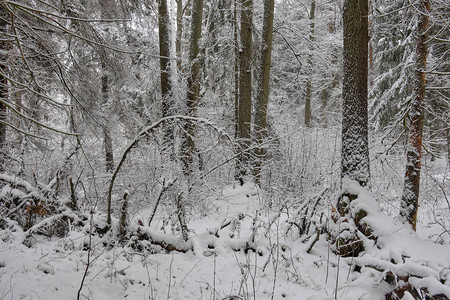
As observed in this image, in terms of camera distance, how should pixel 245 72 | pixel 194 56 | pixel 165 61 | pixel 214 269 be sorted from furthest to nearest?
pixel 245 72 → pixel 194 56 → pixel 165 61 → pixel 214 269

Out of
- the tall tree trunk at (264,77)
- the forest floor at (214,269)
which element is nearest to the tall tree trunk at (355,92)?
the forest floor at (214,269)

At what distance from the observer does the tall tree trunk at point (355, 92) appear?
15.1ft

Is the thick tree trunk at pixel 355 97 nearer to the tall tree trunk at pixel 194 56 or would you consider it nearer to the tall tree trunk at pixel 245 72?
the tall tree trunk at pixel 245 72

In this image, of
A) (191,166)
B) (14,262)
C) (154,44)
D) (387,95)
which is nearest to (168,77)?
(154,44)

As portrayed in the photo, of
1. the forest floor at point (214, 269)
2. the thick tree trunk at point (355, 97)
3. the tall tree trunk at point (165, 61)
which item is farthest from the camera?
the tall tree trunk at point (165, 61)

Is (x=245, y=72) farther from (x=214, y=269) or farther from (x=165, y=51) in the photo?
(x=214, y=269)

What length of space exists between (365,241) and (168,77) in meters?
6.74

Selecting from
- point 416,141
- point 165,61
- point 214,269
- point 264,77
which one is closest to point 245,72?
point 264,77

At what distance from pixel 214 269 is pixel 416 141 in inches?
167

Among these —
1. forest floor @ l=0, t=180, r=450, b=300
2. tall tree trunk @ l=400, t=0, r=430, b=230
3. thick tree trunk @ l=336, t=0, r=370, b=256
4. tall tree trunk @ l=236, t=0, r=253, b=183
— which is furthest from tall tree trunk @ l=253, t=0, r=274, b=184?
forest floor @ l=0, t=180, r=450, b=300

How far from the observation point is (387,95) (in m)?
12.1

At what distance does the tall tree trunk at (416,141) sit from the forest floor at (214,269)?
1.17m

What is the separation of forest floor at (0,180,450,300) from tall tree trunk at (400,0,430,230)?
3.85ft

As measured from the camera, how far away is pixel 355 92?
4.70 metres
